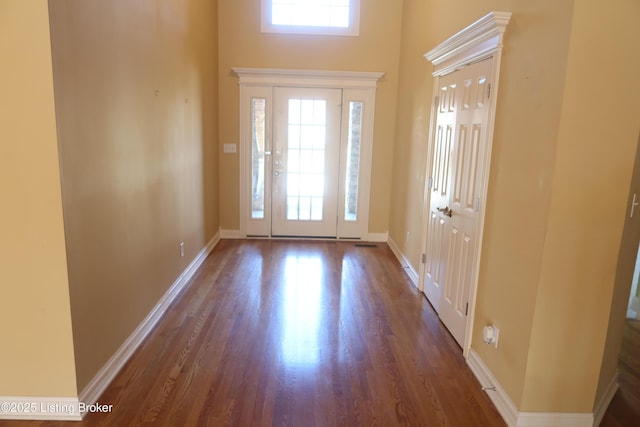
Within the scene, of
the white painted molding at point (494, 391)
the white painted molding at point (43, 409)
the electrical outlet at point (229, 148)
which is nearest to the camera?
the white painted molding at point (43, 409)

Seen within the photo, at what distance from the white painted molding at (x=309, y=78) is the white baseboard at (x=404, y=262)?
84.3 inches

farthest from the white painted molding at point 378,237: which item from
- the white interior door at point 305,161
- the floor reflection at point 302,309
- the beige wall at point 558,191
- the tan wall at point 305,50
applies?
the beige wall at point 558,191

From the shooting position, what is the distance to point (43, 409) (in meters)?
2.23

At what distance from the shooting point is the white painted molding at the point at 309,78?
5586 millimetres

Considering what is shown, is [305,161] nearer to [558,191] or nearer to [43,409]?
[558,191]

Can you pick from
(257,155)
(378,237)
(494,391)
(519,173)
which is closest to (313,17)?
(257,155)

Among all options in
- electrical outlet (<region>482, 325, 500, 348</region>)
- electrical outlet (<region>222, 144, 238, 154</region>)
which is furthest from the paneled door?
electrical outlet (<region>222, 144, 238, 154</region>)

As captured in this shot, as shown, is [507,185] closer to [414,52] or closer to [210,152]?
[414,52]

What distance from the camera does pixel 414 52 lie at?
4.89 m

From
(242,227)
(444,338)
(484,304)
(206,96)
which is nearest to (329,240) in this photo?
(242,227)

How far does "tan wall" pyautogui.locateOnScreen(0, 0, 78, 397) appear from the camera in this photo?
1.94 meters

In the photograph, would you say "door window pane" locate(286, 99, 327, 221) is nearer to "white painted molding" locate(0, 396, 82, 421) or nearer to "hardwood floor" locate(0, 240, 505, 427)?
"hardwood floor" locate(0, 240, 505, 427)

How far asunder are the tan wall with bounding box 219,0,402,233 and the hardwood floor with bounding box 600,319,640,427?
3.73m

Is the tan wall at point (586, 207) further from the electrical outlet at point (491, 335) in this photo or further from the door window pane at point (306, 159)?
the door window pane at point (306, 159)
